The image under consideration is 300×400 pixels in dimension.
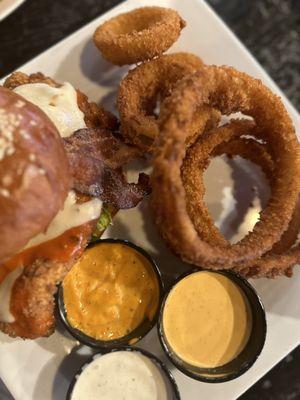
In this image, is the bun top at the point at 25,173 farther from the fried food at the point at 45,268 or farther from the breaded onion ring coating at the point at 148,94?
the breaded onion ring coating at the point at 148,94

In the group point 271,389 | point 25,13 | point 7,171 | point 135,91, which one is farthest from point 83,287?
point 25,13

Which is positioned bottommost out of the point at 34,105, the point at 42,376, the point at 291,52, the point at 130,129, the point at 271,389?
Result: the point at 271,389

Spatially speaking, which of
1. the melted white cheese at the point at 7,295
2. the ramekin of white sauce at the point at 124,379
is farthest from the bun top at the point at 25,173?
the ramekin of white sauce at the point at 124,379

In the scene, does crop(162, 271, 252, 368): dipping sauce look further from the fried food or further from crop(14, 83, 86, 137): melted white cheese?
crop(14, 83, 86, 137): melted white cheese

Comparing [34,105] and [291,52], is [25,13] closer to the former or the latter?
[34,105]

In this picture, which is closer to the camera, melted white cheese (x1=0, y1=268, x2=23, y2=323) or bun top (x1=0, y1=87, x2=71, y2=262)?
bun top (x1=0, y1=87, x2=71, y2=262)

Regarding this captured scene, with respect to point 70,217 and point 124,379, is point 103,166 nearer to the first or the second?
point 70,217

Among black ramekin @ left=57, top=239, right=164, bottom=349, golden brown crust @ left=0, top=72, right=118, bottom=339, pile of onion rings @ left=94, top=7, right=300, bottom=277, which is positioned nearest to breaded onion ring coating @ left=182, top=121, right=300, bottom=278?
pile of onion rings @ left=94, top=7, right=300, bottom=277

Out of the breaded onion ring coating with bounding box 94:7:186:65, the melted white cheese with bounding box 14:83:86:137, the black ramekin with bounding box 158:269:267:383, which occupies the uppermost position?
the melted white cheese with bounding box 14:83:86:137
